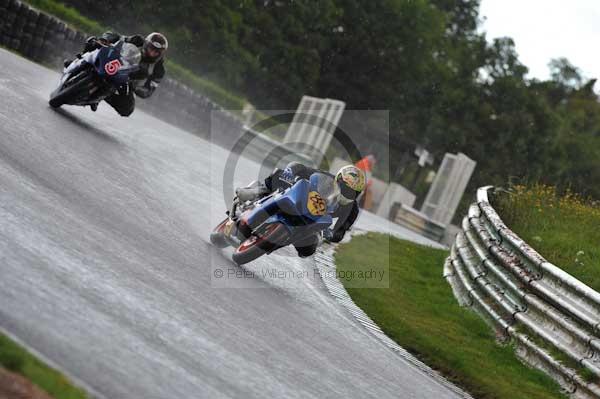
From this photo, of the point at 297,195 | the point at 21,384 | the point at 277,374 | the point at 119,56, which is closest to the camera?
the point at 21,384

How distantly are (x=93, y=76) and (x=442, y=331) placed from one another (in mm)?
6695

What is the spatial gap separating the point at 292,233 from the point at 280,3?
168 feet

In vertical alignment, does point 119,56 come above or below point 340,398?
above

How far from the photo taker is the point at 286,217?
1127cm

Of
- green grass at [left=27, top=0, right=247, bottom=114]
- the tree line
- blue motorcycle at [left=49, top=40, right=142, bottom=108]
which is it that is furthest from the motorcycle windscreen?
the tree line

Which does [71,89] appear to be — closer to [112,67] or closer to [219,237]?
[112,67]

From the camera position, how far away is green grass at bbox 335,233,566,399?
423 inches

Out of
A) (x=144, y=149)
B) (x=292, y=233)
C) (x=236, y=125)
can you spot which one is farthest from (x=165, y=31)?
(x=292, y=233)

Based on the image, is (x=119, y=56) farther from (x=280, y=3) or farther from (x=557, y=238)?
(x=280, y=3)

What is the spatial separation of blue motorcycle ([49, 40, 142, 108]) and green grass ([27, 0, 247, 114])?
46.7 feet

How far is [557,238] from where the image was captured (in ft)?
53.5

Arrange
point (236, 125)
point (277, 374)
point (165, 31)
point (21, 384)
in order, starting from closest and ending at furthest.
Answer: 1. point (21, 384)
2. point (277, 374)
3. point (236, 125)
4. point (165, 31)

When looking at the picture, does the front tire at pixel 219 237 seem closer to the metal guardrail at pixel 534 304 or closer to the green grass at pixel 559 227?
the metal guardrail at pixel 534 304

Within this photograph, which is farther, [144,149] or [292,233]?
[144,149]
